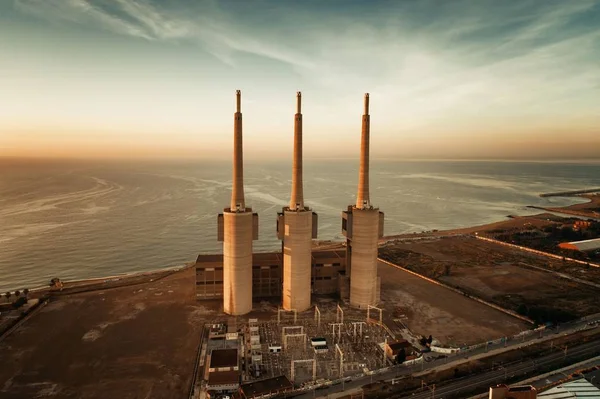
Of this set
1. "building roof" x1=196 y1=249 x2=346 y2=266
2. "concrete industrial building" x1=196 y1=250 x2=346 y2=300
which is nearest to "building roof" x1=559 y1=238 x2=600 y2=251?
"building roof" x1=196 y1=249 x2=346 y2=266

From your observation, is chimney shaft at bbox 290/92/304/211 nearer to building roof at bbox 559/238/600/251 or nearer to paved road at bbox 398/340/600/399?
paved road at bbox 398/340/600/399

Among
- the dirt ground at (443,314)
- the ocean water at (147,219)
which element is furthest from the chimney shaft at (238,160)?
the ocean water at (147,219)

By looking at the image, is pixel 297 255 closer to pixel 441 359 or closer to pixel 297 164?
pixel 297 164

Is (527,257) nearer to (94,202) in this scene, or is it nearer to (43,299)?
(43,299)

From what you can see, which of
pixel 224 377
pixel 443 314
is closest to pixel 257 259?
pixel 224 377

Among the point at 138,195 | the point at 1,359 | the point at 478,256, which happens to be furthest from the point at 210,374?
the point at 138,195

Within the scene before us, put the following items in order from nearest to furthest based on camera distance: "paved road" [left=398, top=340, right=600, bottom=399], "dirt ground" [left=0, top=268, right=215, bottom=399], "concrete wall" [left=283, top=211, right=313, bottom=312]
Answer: "paved road" [left=398, top=340, right=600, bottom=399]
"dirt ground" [left=0, top=268, right=215, bottom=399]
"concrete wall" [left=283, top=211, right=313, bottom=312]

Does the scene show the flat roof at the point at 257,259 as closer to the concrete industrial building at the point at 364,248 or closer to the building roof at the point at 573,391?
the concrete industrial building at the point at 364,248
